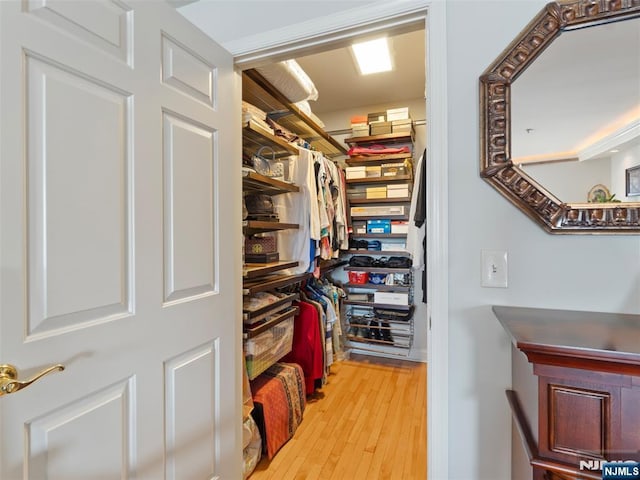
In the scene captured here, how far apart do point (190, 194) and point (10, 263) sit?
0.54 metres

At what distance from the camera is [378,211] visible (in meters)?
3.08

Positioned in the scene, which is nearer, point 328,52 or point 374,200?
point 328,52

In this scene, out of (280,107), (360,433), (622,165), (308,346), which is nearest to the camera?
(622,165)

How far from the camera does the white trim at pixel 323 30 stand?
1.11 meters

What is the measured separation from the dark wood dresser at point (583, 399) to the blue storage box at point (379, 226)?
2.34m

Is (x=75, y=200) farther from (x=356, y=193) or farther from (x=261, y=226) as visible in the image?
(x=356, y=193)

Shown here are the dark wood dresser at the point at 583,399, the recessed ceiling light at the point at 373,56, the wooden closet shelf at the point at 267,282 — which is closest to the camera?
the dark wood dresser at the point at 583,399

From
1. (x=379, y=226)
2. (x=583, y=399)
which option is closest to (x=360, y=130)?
(x=379, y=226)

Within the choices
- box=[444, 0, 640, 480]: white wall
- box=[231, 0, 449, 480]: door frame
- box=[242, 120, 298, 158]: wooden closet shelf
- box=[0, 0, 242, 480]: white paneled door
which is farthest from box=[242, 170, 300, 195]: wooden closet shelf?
box=[444, 0, 640, 480]: white wall

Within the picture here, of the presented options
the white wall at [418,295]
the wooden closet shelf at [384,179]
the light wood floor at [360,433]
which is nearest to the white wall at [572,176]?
the light wood floor at [360,433]

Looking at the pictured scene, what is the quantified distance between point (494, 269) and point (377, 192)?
214 cm

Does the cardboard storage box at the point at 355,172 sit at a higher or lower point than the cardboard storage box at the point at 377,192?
higher

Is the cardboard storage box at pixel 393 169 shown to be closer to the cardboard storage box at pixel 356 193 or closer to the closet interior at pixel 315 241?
the closet interior at pixel 315 241

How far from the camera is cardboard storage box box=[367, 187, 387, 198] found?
3059mm
